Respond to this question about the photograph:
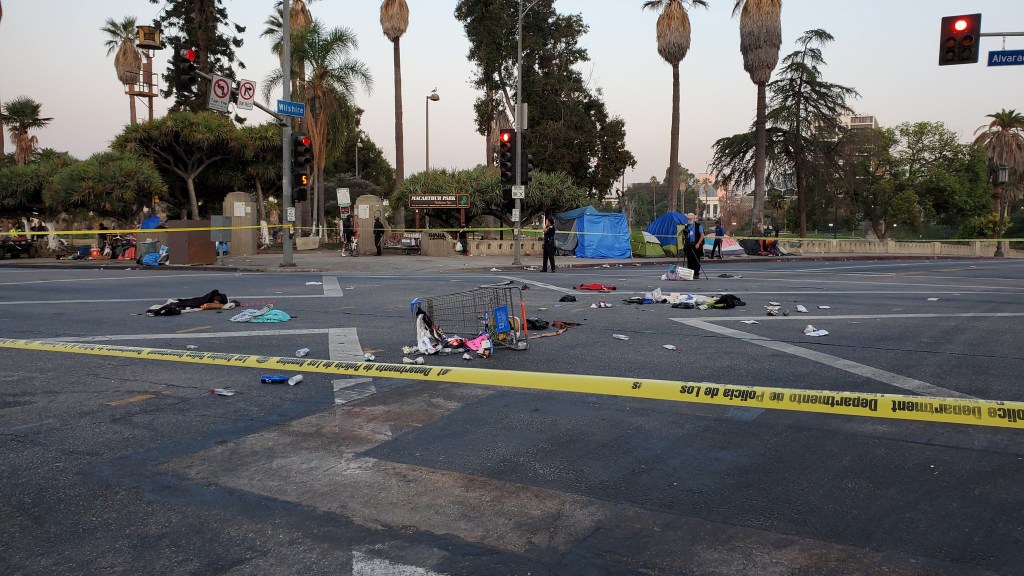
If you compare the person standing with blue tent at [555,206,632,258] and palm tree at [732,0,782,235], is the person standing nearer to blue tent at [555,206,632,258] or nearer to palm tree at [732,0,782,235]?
blue tent at [555,206,632,258]

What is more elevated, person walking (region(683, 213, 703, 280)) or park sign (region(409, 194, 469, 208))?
park sign (region(409, 194, 469, 208))

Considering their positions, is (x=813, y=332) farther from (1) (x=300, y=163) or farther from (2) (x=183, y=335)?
(1) (x=300, y=163)

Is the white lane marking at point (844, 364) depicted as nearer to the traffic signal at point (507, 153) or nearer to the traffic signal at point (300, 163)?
the traffic signal at point (507, 153)

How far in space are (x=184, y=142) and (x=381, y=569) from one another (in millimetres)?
35953

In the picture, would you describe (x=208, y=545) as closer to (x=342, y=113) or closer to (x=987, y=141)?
(x=342, y=113)

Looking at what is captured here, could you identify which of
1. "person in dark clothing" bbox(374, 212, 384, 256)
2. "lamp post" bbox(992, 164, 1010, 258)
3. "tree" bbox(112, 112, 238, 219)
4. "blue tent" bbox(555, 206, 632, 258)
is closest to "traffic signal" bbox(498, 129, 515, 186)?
"person in dark clothing" bbox(374, 212, 384, 256)

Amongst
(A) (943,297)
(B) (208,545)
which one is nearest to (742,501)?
(B) (208,545)

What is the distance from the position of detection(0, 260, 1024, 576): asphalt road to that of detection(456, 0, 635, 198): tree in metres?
35.3

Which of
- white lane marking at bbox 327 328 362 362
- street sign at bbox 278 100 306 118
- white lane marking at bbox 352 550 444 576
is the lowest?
white lane marking at bbox 352 550 444 576

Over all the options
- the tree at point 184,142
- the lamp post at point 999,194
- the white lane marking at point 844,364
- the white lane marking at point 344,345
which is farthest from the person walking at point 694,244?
the lamp post at point 999,194

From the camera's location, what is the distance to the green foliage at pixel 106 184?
29.5m

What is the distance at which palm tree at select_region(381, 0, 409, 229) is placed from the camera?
37500 mm

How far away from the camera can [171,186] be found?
123ft

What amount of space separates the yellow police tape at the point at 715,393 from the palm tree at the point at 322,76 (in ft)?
98.4
